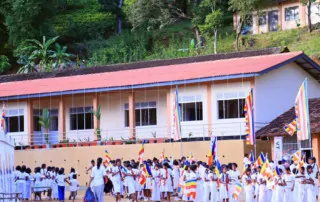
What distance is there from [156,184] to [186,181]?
6.97 ft

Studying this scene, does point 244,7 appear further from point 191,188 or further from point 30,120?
point 191,188

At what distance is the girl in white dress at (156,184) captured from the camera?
27438 mm

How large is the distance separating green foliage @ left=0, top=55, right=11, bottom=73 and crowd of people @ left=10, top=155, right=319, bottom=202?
33.3 m

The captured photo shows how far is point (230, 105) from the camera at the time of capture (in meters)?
35.3

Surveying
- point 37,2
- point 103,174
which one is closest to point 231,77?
point 103,174

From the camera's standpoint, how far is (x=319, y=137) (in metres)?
31.3

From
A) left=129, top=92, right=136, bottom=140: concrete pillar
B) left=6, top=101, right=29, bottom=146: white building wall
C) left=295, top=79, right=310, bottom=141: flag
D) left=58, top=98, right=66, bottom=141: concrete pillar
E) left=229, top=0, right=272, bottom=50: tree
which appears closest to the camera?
left=295, top=79, right=310, bottom=141: flag

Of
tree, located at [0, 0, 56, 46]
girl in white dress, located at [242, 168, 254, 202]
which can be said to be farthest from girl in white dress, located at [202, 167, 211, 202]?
tree, located at [0, 0, 56, 46]

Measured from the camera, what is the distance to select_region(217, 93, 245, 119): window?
34.9 metres

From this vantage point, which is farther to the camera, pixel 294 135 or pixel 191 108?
pixel 191 108

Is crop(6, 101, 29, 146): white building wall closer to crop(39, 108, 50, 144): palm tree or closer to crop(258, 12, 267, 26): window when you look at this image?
crop(39, 108, 50, 144): palm tree

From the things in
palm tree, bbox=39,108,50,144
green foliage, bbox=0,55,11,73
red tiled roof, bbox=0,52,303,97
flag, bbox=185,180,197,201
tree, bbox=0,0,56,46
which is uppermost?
tree, bbox=0,0,56,46

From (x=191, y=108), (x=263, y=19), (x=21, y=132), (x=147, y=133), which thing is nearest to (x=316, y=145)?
(x=191, y=108)

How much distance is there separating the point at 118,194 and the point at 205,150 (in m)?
7.81
